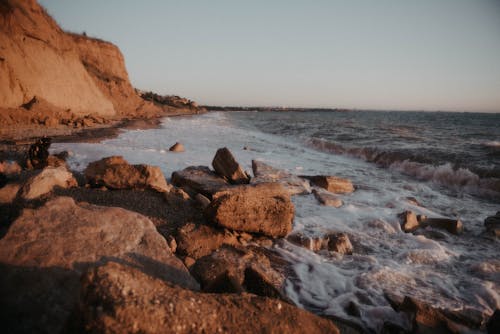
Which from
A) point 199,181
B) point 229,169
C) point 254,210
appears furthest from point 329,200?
point 199,181

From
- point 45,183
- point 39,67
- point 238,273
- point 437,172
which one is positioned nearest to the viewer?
point 238,273

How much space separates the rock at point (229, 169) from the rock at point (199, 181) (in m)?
0.14

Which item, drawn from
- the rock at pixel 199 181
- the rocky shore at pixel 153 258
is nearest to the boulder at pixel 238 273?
the rocky shore at pixel 153 258

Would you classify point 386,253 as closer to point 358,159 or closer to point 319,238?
point 319,238

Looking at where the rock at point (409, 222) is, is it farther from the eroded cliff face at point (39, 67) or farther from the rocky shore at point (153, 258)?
the eroded cliff face at point (39, 67)

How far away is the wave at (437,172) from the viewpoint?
25.0ft

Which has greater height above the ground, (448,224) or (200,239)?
(200,239)

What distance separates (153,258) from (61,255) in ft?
1.85

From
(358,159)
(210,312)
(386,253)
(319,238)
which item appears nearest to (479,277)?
(386,253)

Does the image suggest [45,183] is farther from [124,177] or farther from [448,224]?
[448,224]

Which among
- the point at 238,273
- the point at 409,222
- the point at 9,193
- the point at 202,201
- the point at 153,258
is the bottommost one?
the point at 409,222

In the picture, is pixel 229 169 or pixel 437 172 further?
pixel 437 172

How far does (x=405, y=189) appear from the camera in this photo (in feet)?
23.4

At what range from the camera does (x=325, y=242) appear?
Result: 355 centimetres
